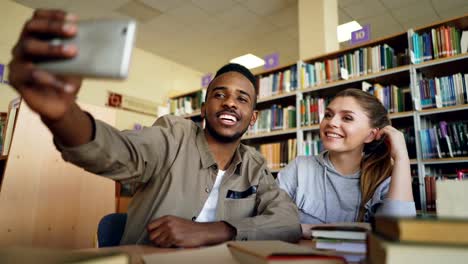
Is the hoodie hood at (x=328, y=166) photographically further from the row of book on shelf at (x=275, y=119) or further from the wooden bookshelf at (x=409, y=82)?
the row of book on shelf at (x=275, y=119)

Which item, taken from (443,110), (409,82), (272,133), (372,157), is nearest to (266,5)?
(272,133)

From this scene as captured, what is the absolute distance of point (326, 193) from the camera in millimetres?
1562

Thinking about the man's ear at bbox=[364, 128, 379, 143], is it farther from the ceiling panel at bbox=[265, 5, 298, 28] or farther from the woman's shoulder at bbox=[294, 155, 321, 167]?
the ceiling panel at bbox=[265, 5, 298, 28]

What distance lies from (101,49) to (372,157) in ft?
5.08

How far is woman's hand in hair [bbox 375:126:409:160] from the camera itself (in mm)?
1490

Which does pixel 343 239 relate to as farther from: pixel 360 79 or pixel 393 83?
pixel 393 83

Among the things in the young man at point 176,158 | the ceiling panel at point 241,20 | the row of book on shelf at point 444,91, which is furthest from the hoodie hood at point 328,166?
the ceiling panel at point 241,20

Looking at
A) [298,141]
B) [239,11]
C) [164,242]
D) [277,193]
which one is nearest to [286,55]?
[239,11]

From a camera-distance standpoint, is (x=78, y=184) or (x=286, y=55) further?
(x=286, y=55)

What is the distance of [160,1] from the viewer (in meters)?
4.31

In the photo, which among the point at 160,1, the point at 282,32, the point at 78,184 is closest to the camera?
the point at 78,184

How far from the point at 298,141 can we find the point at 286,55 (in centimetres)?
295

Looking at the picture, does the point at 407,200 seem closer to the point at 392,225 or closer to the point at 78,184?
the point at 392,225

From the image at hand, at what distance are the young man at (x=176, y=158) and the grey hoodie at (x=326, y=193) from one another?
353 mm
